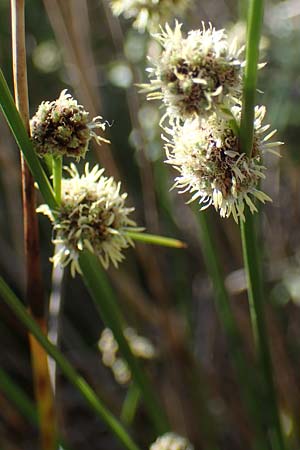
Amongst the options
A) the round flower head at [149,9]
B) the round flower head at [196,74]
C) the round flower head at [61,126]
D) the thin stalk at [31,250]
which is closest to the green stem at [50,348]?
the thin stalk at [31,250]

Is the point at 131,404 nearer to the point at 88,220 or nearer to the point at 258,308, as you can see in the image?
the point at 258,308

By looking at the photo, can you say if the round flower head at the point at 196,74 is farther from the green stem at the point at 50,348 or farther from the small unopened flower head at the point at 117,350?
the small unopened flower head at the point at 117,350

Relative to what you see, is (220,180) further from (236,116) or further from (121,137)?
(121,137)

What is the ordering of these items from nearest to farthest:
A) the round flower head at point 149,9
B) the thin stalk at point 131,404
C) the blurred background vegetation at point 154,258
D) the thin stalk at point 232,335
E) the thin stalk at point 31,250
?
the thin stalk at point 31,250, the round flower head at point 149,9, the thin stalk at point 232,335, the thin stalk at point 131,404, the blurred background vegetation at point 154,258

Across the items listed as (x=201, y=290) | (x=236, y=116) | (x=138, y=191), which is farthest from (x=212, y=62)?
(x=138, y=191)

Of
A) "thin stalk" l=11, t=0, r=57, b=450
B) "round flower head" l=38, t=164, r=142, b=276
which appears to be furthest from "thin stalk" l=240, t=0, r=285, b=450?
"thin stalk" l=11, t=0, r=57, b=450

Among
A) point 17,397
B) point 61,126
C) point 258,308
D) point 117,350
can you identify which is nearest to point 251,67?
point 61,126
